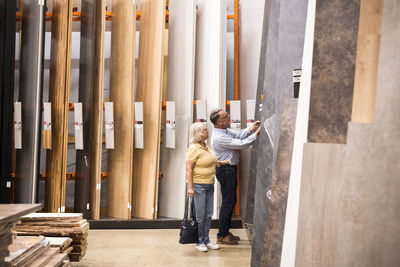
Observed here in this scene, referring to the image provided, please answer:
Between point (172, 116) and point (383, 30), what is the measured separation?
4207 millimetres

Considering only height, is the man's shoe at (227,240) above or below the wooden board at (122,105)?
below

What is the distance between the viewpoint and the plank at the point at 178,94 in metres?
5.55

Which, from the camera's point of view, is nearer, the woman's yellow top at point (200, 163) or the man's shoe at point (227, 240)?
the woman's yellow top at point (200, 163)

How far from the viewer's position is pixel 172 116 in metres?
5.52

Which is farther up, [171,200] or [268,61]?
[268,61]

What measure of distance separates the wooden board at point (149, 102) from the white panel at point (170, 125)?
11cm

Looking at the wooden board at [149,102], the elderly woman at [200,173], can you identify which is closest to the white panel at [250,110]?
the wooden board at [149,102]

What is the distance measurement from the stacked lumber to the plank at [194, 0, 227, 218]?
2171mm

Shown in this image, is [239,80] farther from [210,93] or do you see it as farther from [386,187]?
[386,187]

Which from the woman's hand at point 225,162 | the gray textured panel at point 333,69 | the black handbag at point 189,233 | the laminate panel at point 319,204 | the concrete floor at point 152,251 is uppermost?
the gray textured panel at point 333,69

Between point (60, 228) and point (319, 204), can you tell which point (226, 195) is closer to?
point (60, 228)

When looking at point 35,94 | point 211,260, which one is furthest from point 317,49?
point 35,94

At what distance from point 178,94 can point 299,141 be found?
3.90m

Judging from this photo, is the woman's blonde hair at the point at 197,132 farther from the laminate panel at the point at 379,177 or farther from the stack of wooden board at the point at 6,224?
the laminate panel at the point at 379,177
